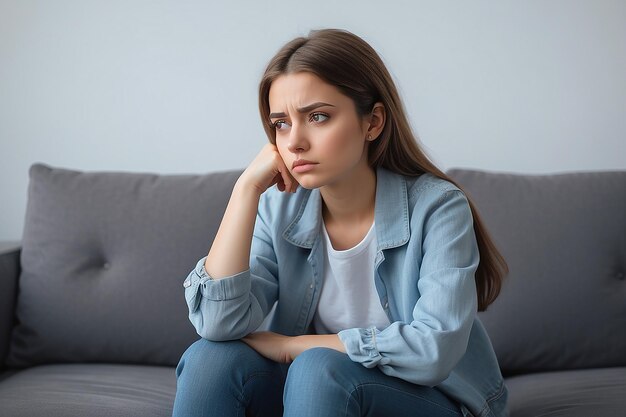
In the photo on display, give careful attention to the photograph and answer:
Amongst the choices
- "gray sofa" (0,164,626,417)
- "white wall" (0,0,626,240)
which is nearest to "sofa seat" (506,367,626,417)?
"gray sofa" (0,164,626,417)

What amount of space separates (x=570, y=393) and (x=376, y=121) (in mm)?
689

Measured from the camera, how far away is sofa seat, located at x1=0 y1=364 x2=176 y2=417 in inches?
59.3

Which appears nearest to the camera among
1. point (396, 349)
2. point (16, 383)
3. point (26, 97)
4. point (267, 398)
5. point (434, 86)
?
point (396, 349)

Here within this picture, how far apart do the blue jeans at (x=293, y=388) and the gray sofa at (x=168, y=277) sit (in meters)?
0.38

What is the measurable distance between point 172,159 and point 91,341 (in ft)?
2.08

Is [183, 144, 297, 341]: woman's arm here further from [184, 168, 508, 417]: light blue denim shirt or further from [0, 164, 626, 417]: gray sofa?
[0, 164, 626, 417]: gray sofa

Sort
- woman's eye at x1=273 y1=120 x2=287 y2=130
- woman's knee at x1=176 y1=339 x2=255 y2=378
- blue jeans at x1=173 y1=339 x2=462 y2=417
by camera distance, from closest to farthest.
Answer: blue jeans at x1=173 y1=339 x2=462 y2=417
woman's knee at x1=176 y1=339 x2=255 y2=378
woman's eye at x1=273 y1=120 x2=287 y2=130

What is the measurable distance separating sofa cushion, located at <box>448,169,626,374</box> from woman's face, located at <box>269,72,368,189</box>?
0.60 m

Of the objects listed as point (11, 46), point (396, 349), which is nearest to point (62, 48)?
point (11, 46)

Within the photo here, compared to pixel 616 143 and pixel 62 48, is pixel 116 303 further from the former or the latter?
pixel 616 143

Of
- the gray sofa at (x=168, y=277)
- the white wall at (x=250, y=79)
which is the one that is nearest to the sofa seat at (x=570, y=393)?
the gray sofa at (x=168, y=277)

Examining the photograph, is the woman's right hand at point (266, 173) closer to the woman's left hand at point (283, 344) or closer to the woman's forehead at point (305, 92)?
the woman's forehead at point (305, 92)

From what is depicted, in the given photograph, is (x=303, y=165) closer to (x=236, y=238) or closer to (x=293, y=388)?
(x=236, y=238)

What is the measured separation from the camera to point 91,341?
185cm
